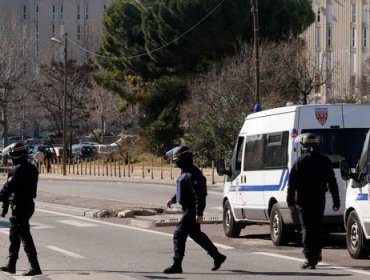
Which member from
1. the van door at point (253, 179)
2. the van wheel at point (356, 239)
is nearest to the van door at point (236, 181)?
the van door at point (253, 179)

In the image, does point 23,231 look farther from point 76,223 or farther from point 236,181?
point 76,223

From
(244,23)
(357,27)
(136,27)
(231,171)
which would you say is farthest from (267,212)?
Answer: (357,27)

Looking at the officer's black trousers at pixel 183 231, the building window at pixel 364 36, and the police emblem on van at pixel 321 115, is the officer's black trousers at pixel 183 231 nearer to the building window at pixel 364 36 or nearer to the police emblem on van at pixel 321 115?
the police emblem on van at pixel 321 115

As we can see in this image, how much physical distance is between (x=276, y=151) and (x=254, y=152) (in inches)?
44.4

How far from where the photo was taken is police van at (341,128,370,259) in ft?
40.3

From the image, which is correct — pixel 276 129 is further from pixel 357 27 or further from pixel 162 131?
pixel 357 27

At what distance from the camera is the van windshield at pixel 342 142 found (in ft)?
47.3

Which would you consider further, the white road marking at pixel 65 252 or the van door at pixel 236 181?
the van door at pixel 236 181

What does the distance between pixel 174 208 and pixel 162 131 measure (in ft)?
114

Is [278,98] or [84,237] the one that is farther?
[278,98]

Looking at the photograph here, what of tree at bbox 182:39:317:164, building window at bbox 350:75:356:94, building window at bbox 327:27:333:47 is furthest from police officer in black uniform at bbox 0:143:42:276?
building window at bbox 327:27:333:47

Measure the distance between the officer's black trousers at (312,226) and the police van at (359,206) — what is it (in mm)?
978

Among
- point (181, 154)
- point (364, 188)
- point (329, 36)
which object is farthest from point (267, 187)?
point (329, 36)

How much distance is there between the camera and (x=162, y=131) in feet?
191
